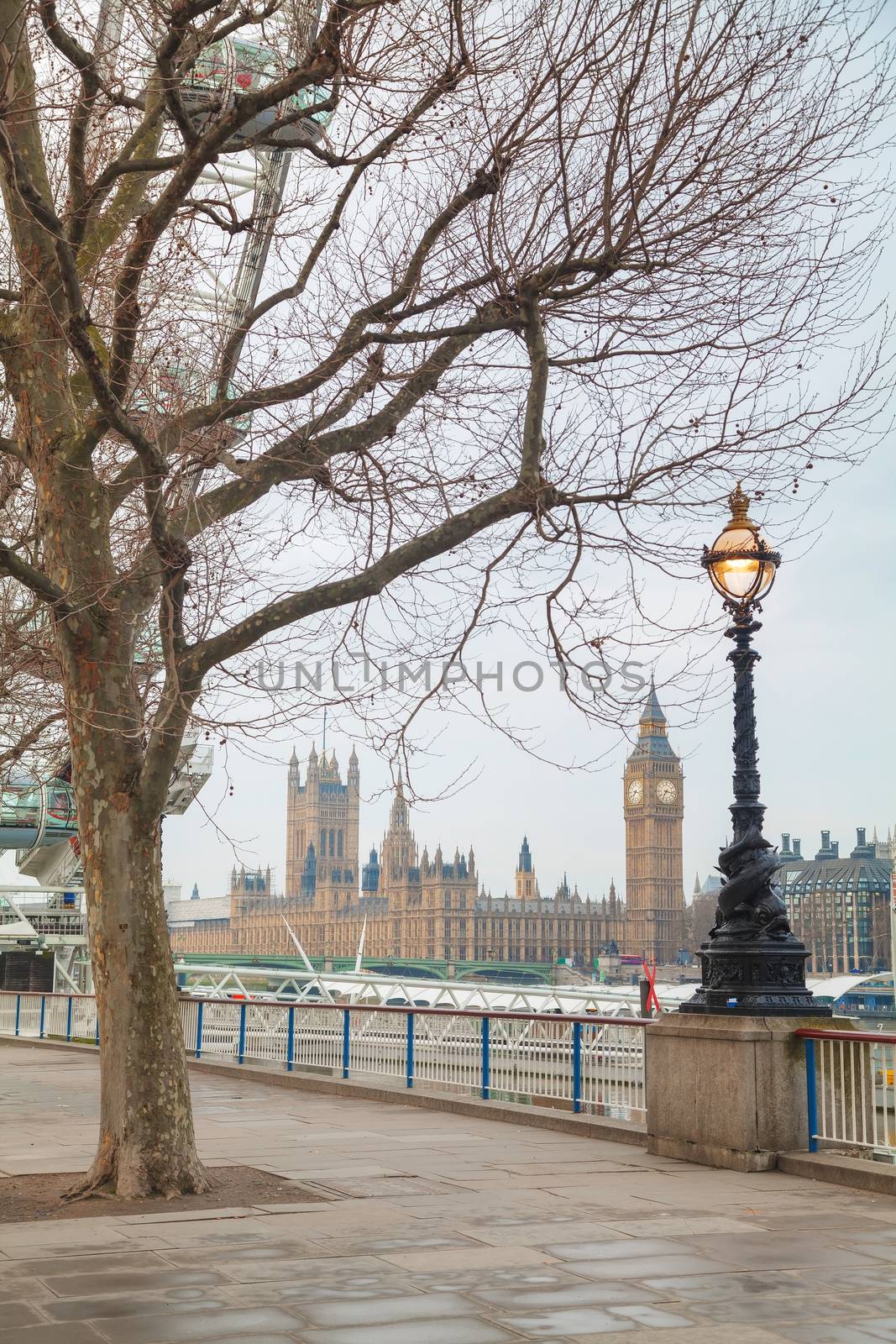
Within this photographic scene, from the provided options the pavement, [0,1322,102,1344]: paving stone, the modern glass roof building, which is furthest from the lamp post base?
the modern glass roof building

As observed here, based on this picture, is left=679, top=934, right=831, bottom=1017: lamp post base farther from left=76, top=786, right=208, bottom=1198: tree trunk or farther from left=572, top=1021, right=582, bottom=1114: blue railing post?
left=76, top=786, right=208, bottom=1198: tree trunk

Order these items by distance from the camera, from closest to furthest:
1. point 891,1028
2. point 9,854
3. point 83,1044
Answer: point 83,1044
point 891,1028
point 9,854

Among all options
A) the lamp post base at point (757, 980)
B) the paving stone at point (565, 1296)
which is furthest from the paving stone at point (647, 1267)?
the lamp post base at point (757, 980)

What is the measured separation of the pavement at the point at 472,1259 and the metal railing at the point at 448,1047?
1.97m

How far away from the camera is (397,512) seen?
1110 cm

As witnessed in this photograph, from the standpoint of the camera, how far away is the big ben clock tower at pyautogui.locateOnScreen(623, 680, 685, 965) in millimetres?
190500

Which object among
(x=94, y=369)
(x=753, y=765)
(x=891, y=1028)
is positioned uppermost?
(x=94, y=369)

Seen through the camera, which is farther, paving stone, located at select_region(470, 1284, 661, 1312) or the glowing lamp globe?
the glowing lamp globe

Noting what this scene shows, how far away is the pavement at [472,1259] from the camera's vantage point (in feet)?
19.1

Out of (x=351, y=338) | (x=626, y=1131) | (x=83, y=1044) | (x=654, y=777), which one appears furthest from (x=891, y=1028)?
(x=654, y=777)

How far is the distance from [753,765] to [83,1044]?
20.8 metres

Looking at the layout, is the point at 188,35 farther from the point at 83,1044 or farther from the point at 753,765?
the point at 83,1044

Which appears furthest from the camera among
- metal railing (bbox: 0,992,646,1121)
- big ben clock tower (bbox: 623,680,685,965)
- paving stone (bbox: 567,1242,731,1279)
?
big ben clock tower (bbox: 623,680,685,965)

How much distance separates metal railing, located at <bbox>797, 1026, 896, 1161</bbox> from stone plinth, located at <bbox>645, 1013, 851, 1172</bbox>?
0.10 meters
